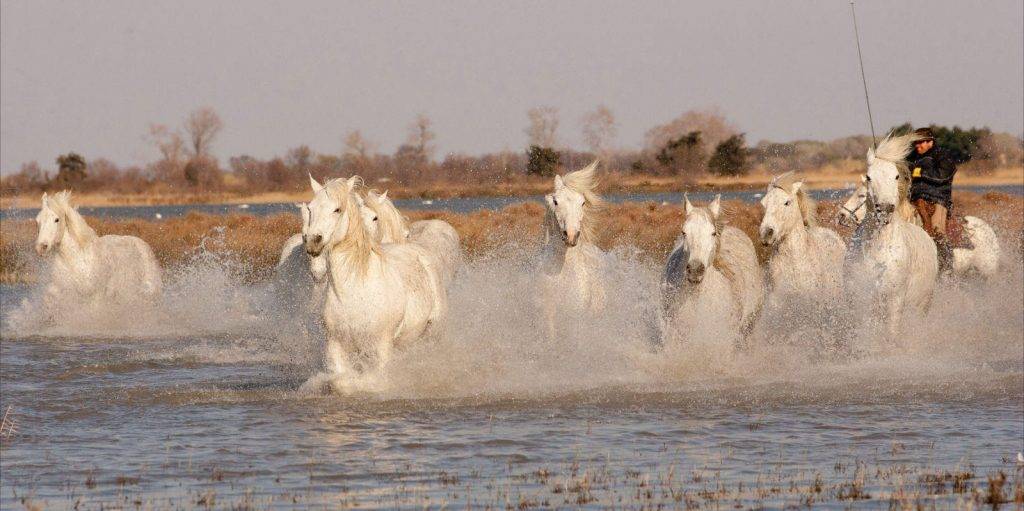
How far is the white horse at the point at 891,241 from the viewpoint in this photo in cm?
1116

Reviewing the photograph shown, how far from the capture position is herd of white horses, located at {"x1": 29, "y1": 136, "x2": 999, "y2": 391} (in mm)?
9398

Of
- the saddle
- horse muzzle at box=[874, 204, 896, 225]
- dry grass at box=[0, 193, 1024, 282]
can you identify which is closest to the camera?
horse muzzle at box=[874, 204, 896, 225]

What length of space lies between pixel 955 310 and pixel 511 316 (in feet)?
16.4

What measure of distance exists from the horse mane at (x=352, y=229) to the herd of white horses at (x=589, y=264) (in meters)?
0.01

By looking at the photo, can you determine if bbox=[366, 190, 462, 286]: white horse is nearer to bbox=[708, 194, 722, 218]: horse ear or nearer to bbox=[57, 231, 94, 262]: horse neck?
bbox=[708, 194, 722, 218]: horse ear

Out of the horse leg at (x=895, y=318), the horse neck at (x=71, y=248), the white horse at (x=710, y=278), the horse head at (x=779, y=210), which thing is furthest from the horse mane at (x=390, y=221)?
the horse neck at (x=71, y=248)

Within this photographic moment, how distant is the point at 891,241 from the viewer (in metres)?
11.4

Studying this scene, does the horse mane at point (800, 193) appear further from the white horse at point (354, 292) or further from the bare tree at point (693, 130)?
the bare tree at point (693, 130)

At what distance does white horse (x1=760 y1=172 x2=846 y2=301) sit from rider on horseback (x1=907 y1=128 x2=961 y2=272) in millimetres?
1732

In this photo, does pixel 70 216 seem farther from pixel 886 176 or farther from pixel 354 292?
pixel 886 176

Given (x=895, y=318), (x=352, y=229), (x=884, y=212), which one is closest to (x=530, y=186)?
(x=895, y=318)

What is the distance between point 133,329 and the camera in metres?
16.9

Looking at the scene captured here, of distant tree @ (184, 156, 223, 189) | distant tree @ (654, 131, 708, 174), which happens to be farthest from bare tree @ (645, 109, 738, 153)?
distant tree @ (184, 156, 223, 189)

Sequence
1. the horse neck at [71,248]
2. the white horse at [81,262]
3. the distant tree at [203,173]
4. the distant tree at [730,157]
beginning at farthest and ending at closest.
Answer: the distant tree at [203,173]
the distant tree at [730,157]
the horse neck at [71,248]
the white horse at [81,262]
